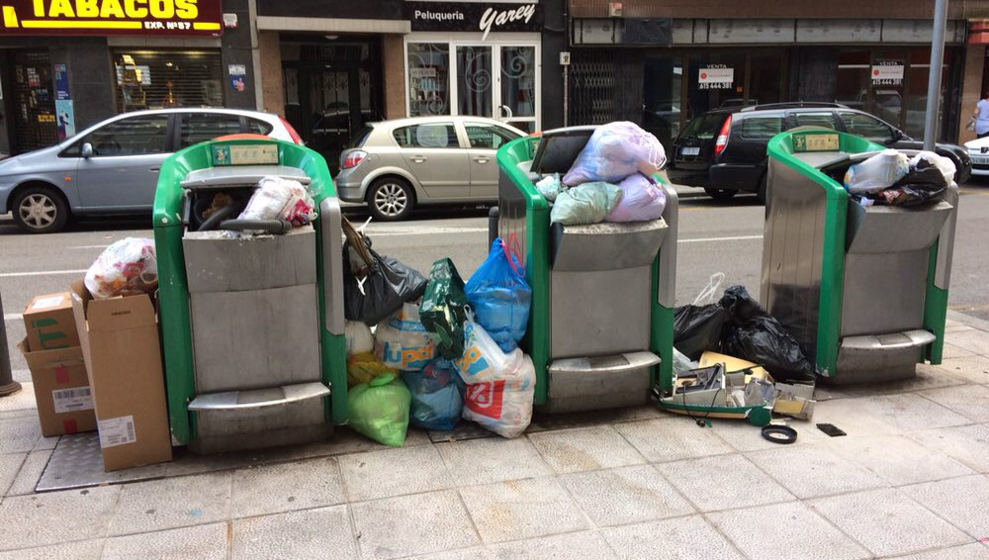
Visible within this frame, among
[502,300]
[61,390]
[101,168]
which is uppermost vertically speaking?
[101,168]

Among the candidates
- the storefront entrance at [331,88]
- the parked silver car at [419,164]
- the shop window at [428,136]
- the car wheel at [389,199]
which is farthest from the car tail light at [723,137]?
the storefront entrance at [331,88]

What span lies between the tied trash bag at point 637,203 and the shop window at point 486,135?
894cm

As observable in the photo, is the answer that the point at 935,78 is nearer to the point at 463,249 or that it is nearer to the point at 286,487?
the point at 463,249

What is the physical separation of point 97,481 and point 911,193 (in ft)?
14.0

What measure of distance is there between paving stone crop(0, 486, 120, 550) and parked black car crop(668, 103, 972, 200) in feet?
38.5

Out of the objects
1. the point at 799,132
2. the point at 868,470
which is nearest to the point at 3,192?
the point at 799,132

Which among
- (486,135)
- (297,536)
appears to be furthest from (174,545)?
(486,135)

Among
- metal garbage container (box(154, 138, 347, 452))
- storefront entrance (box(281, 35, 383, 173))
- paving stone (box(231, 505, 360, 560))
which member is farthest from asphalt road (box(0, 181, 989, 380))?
storefront entrance (box(281, 35, 383, 173))

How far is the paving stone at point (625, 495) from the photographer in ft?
10.9

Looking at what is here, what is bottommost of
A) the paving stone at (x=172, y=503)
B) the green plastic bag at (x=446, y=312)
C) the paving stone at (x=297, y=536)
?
the paving stone at (x=297, y=536)

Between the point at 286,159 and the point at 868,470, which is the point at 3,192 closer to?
the point at 286,159

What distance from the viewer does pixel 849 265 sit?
4.51m

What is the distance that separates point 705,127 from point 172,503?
12235 millimetres

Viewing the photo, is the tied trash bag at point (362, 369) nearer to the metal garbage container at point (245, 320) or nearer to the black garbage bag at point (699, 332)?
the metal garbage container at point (245, 320)
